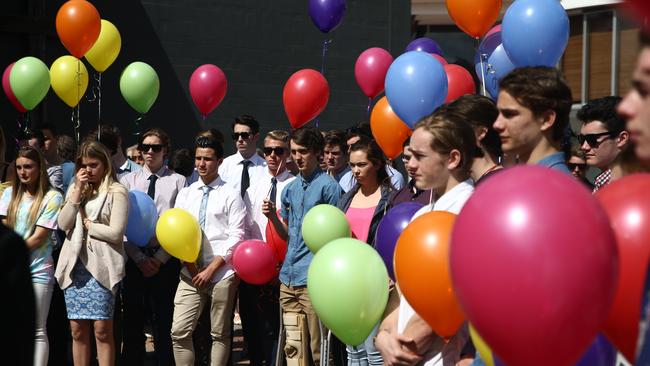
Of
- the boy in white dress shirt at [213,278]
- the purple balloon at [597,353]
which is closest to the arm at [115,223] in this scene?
the boy in white dress shirt at [213,278]

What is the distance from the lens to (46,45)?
13.0m

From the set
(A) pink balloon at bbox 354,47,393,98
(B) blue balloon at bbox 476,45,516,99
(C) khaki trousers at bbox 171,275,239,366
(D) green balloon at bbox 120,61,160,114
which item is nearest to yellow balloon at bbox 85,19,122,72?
(D) green balloon at bbox 120,61,160,114

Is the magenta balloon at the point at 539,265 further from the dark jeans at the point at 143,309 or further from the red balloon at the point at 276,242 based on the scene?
the dark jeans at the point at 143,309

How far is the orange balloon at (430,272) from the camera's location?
3377 millimetres

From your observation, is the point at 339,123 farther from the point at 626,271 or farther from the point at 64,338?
the point at 626,271

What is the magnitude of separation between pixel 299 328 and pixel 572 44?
12917 mm

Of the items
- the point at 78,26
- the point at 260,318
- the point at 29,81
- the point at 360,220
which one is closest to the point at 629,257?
the point at 360,220

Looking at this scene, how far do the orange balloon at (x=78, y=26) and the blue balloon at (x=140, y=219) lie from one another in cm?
215

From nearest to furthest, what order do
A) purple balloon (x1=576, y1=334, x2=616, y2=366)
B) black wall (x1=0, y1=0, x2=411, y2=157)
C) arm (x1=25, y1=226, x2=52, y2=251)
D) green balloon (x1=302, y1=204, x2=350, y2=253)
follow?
purple balloon (x1=576, y1=334, x2=616, y2=366) → green balloon (x1=302, y1=204, x2=350, y2=253) → arm (x1=25, y1=226, x2=52, y2=251) → black wall (x1=0, y1=0, x2=411, y2=157)

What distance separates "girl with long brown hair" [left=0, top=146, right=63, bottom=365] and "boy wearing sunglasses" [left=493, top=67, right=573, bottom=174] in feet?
13.4

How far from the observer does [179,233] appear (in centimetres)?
694

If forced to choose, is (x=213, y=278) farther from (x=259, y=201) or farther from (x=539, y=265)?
(x=539, y=265)

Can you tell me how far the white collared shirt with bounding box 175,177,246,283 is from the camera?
24.0ft

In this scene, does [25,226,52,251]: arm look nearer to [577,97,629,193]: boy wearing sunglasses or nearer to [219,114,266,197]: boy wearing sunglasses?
[219,114,266,197]: boy wearing sunglasses
